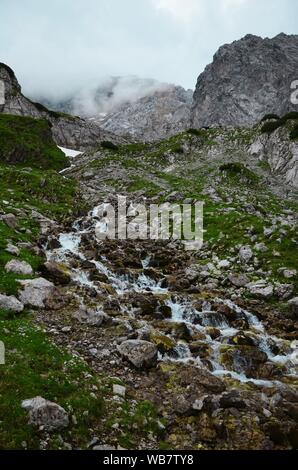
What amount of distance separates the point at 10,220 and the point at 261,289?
1827cm

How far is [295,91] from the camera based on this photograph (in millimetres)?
136500

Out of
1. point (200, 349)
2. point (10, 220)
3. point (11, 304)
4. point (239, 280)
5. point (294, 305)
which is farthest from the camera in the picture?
point (10, 220)

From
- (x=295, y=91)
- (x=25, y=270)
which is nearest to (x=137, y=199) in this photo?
(x=25, y=270)

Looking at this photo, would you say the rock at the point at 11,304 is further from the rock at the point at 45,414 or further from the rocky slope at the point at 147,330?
the rock at the point at 45,414

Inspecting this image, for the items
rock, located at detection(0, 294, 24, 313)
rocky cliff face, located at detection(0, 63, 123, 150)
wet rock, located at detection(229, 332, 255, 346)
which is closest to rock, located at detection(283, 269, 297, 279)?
wet rock, located at detection(229, 332, 255, 346)

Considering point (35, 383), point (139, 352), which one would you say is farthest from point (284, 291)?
point (35, 383)

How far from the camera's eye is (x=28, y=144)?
63.7 m

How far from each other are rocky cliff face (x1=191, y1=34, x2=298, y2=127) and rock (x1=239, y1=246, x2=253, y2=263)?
427ft

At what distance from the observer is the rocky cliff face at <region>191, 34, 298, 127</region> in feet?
513

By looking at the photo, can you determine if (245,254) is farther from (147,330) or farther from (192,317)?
(147,330)

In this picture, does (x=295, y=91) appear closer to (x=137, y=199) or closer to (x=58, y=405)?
(x=137, y=199)

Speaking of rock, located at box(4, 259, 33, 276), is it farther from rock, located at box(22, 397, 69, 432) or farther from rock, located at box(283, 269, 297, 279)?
rock, located at box(283, 269, 297, 279)

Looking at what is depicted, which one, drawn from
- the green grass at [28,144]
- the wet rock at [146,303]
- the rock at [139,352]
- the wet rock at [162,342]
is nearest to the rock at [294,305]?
the wet rock at [146,303]
